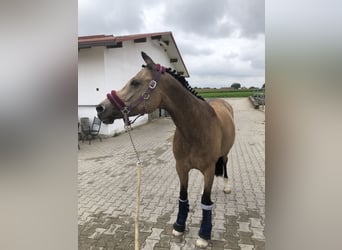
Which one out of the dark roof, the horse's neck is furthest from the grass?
the dark roof

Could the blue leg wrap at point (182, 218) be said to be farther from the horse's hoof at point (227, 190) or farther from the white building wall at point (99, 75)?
the white building wall at point (99, 75)

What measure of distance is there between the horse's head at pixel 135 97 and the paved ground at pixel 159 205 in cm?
82

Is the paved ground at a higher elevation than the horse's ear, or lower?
lower

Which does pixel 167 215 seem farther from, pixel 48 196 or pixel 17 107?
pixel 17 107

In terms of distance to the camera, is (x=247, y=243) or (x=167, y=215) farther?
(x=167, y=215)

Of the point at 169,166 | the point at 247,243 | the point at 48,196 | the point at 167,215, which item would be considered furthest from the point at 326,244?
the point at 169,166

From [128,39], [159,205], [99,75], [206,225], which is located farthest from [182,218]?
[128,39]

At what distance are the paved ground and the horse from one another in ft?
0.91

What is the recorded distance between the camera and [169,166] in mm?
5102

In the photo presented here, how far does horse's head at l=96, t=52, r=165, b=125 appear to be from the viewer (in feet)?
5.57

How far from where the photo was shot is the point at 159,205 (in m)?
3.16

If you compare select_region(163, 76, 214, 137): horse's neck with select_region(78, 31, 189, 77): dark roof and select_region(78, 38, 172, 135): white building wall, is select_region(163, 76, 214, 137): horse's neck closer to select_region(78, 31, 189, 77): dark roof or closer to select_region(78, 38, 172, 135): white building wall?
select_region(78, 31, 189, 77): dark roof

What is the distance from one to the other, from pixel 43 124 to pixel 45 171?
0.15 metres

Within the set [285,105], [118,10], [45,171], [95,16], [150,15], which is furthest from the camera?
[150,15]
